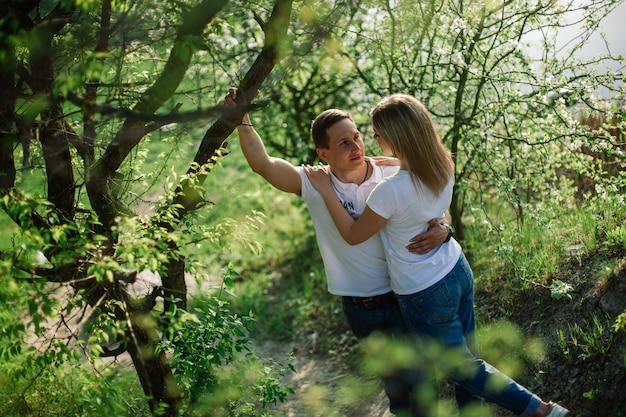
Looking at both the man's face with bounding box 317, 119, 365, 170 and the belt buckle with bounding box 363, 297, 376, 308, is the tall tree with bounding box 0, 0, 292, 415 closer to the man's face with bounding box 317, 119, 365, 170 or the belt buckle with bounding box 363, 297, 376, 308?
the man's face with bounding box 317, 119, 365, 170

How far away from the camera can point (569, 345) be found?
3.76 m

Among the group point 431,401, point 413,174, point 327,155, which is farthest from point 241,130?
point 431,401

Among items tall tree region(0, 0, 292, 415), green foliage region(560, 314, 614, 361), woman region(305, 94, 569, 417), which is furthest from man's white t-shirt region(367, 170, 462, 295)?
green foliage region(560, 314, 614, 361)

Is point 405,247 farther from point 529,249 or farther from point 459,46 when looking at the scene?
point 459,46

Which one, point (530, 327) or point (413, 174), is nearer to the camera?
point (413, 174)

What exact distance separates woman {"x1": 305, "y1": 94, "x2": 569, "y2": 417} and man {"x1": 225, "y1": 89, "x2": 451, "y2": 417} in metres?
0.10

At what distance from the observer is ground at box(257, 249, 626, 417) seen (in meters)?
3.41

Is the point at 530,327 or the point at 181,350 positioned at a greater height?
the point at 181,350

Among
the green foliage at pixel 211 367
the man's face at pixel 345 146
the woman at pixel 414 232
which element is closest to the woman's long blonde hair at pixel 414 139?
the woman at pixel 414 232

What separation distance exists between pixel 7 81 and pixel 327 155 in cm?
152

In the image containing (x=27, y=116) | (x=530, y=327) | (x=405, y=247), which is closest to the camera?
(x=27, y=116)

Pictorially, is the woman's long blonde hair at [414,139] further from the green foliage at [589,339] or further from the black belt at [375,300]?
the green foliage at [589,339]

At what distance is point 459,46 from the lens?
4.75m

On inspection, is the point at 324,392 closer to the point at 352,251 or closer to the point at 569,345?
the point at 569,345
